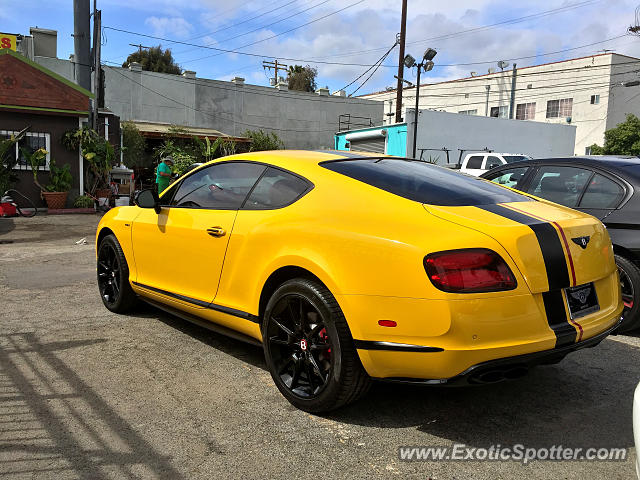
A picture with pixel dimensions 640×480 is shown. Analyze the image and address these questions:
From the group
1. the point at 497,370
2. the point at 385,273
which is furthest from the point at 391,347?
the point at 497,370

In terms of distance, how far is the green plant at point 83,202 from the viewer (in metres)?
15.9

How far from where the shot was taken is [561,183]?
5.29 m

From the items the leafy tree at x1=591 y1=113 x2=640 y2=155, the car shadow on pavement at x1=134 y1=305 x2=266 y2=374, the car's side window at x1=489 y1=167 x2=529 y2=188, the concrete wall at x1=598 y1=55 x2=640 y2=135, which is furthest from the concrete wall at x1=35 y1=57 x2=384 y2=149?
the car's side window at x1=489 y1=167 x2=529 y2=188

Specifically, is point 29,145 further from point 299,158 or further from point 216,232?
point 299,158

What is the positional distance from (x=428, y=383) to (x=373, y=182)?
1.20m

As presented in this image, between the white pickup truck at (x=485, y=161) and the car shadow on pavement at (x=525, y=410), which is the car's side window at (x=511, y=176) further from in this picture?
the white pickup truck at (x=485, y=161)

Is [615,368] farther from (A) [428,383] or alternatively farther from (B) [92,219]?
(B) [92,219]

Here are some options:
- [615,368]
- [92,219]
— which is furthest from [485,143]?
[615,368]

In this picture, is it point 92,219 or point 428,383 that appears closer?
point 428,383

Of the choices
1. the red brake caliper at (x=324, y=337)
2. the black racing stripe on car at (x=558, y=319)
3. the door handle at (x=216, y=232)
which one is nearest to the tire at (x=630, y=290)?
the black racing stripe on car at (x=558, y=319)

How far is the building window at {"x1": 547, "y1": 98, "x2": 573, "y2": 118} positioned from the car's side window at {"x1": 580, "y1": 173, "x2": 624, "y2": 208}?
3842 centimetres

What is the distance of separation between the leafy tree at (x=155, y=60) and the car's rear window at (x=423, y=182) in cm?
5738

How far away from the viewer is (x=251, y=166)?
12.8 feet

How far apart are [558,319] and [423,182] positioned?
114 centimetres
